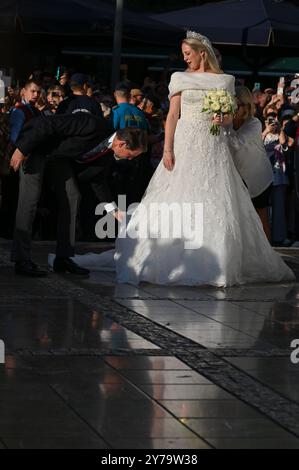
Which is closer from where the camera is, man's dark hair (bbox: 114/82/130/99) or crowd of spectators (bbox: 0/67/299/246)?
crowd of spectators (bbox: 0/67/299/246)

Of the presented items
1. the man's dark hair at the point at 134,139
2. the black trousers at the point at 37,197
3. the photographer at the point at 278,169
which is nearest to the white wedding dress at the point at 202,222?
the black trousers at the point at 37,197


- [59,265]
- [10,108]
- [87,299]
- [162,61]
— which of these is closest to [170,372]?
[87,299]

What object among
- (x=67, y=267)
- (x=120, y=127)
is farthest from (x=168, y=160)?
(x=120, y=127)

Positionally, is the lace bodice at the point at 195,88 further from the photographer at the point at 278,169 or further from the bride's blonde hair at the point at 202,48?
the photographer at the point at 278,169

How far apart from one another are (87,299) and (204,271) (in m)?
1.52

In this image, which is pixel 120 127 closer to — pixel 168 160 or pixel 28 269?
pixel 168 160

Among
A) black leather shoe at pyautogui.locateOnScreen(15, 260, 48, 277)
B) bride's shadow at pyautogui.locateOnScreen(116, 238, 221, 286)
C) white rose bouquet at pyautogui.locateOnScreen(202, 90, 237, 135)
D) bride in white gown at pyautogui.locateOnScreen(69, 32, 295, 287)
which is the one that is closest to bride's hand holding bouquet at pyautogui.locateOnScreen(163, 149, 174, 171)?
bride in white gown at pyautogui.locateOnScreen(69, 32, 295, 287)

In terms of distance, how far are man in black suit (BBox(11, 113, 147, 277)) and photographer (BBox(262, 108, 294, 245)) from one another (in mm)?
5129

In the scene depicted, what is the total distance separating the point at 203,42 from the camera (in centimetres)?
1264

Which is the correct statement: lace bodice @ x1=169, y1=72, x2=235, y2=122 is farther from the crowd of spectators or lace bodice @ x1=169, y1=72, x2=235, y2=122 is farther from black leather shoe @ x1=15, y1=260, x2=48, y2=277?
the crowd of spectators

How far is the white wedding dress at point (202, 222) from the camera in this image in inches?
483

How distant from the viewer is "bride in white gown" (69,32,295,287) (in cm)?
1228

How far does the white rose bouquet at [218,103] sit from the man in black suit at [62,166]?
37.6 inches

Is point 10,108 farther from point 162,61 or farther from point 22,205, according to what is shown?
point 162,61
